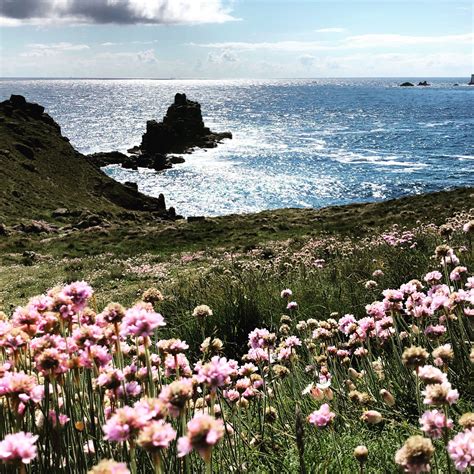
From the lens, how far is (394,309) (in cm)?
→ 343

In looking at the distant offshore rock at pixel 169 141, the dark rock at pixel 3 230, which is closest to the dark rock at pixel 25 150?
the distant offshore rock at pixel 169 141

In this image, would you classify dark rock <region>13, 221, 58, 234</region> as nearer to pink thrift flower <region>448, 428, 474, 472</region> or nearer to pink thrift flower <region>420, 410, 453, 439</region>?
pink thrift flower <region>420, 410, 453, 439</region>

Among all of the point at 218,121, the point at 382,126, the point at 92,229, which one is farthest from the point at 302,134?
the point at 92,229

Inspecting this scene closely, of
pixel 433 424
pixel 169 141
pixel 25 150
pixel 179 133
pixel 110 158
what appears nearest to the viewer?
pixel 433 424

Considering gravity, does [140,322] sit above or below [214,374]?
above

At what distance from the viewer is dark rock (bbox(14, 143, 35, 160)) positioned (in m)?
53.1

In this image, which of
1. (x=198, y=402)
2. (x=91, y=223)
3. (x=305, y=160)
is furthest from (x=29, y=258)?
(x=305, y=160)

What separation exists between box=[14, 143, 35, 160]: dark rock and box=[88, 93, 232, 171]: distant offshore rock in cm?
1579

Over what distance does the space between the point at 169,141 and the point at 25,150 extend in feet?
121

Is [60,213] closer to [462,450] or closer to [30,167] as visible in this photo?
[30,167]

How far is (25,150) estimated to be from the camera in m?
Result: 53.4

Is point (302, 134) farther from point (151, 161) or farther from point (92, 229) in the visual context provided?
point (92, 229)

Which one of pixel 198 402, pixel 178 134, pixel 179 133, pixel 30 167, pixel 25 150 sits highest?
pixel 179 133

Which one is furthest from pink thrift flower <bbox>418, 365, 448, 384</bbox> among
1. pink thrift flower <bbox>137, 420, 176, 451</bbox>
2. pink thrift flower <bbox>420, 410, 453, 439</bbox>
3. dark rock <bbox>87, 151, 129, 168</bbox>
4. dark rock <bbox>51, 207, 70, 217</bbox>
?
dark rock <bbox>87, 151, 129, 168</bbox>
